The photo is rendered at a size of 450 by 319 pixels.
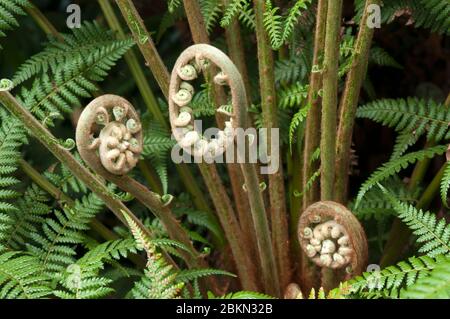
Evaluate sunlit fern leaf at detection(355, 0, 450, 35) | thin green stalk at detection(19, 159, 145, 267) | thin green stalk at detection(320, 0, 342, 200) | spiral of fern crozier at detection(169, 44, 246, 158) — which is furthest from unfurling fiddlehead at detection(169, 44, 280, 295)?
sunlit fern leaf at detection(355, 0, 450, 35)

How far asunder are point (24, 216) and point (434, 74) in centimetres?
122

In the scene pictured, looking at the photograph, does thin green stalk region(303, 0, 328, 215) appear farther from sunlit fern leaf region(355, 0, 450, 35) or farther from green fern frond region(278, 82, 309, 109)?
sunlit fern leaf region(355, 0, 450, 35)

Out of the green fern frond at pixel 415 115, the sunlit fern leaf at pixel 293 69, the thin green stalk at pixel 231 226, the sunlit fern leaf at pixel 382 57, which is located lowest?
the thin green stalk at pixel 231 226

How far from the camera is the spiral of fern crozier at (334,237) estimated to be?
109cm

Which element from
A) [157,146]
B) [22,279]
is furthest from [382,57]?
[22,279]

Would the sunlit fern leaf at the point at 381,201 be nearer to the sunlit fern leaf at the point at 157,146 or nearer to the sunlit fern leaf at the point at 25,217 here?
the sunlit fern leaf at the point at 157,146

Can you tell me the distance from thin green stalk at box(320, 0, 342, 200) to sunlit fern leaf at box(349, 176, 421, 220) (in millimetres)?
171

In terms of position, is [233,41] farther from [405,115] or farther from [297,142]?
[405,115]

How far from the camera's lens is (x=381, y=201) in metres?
1.42

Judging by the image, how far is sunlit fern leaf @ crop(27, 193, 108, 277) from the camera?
126 centimetres

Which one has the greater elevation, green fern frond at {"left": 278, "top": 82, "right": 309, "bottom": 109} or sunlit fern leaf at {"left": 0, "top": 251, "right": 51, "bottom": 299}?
green fern frond at {"left": 278, "top": 82, "right": 309, "bottom": 109}

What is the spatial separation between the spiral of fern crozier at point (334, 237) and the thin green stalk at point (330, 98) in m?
0.09

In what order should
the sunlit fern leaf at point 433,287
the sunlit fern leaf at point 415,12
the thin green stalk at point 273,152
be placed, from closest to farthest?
the sunlit fern leaf at point 433,287
the thin green stalk at point 273,152
the sunlit fern leaf at point 415,12

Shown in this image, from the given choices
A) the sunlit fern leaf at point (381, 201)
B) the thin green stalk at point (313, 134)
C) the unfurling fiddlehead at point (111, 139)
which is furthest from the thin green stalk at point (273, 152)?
the unfurling fiddlehead at point (111, 139)
